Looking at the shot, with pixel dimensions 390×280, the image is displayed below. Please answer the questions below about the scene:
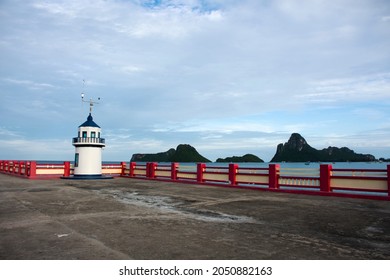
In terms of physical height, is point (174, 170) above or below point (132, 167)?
below

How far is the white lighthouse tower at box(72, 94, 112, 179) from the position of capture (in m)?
24.5

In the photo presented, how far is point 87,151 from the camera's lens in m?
24.6

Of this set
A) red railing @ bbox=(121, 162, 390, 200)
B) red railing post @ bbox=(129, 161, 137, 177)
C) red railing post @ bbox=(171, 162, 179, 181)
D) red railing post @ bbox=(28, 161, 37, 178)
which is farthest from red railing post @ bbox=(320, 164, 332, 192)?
red railing post @ bbox=(28, 161, 37, 178)

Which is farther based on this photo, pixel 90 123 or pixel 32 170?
pixel 90 123

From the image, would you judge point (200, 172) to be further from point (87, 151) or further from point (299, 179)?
point (87, 151)

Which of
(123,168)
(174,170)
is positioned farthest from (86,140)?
(174,170)

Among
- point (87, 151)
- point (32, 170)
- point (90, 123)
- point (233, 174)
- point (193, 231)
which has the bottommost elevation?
point (193, 231)

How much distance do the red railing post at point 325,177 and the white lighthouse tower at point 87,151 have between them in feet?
58.6

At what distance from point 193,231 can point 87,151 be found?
20253 millimetres

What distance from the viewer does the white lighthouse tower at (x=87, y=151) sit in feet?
80.5

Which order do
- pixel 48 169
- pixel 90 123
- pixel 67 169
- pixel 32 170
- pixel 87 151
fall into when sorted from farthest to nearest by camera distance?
pixel 67 169
pixel 48 169
pixel 90 123
pixel 32 170
pixel 87 151

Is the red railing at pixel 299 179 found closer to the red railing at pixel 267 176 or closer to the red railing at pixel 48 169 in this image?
the red railing at pixel 267 176

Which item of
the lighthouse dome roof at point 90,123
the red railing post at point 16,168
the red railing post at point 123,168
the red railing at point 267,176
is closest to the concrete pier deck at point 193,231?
the red railing at point 267,176
